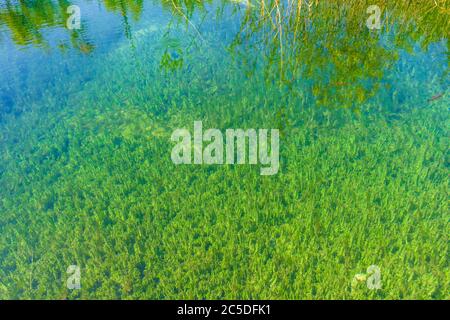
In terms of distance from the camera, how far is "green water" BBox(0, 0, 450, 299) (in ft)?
7.80

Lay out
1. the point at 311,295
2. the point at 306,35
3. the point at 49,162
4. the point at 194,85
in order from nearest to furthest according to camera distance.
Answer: the point at 311,295, the point at 49,162, the point at 194,85, the point at 306,35

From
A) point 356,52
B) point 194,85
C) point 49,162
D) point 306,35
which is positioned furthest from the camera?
point 306,35

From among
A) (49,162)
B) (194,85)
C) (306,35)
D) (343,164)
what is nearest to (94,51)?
(194,85)

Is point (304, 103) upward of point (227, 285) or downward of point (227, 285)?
upward

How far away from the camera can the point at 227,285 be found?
229cm

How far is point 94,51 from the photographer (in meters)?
5.27

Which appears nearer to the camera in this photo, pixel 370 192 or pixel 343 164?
pixel 370 192

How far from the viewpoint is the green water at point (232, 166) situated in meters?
2.38

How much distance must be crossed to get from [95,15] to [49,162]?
389 cm

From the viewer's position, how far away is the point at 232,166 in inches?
126

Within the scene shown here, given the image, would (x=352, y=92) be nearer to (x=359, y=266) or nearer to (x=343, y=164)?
(x=343, y=164)

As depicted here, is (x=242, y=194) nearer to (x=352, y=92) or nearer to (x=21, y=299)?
(x=21, y=299)

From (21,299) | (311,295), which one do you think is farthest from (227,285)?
(21,299)

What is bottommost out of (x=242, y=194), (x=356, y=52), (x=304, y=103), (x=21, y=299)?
(x=21, y=299)
